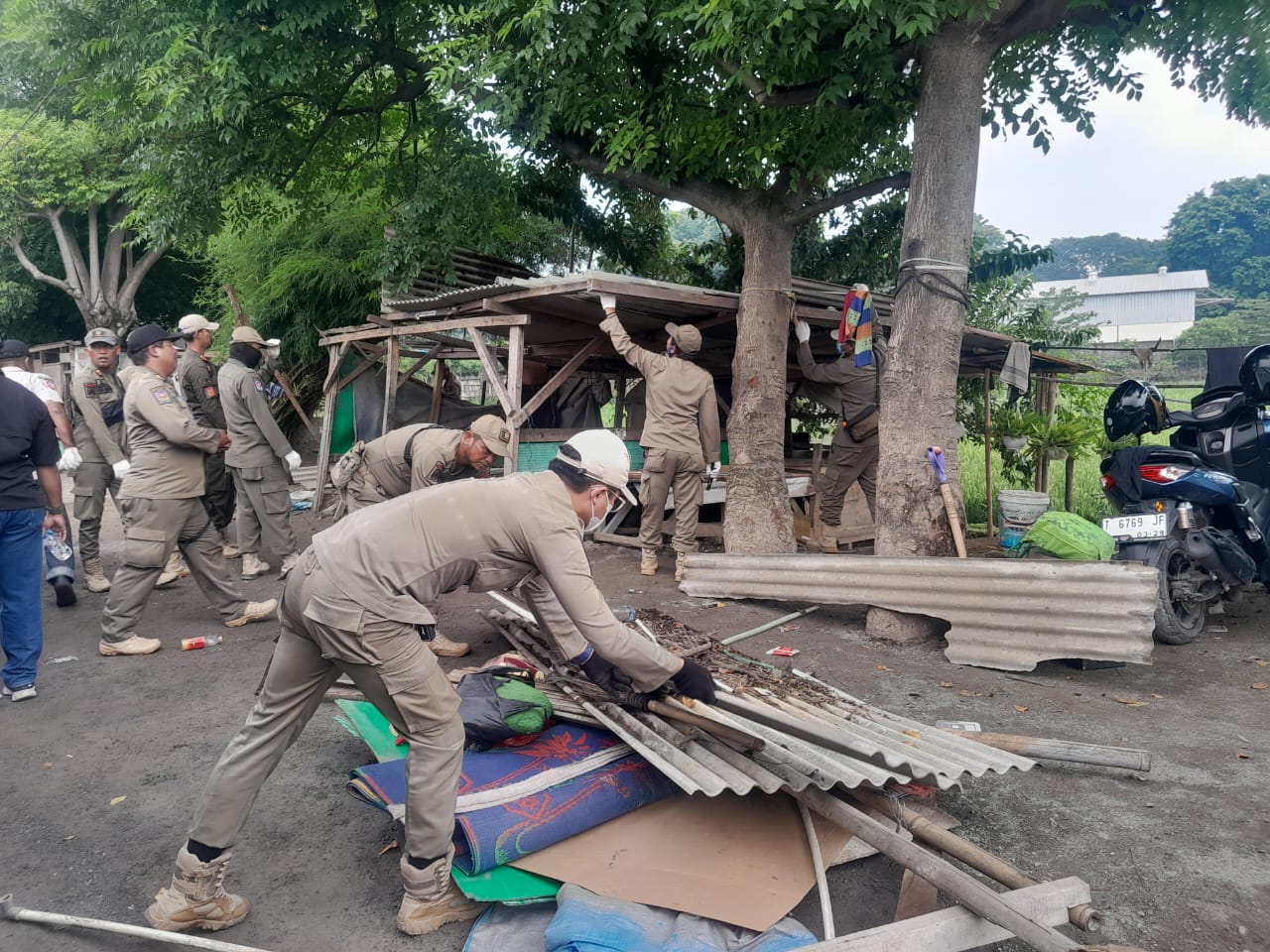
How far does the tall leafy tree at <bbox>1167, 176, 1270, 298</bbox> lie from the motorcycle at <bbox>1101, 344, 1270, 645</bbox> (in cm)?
5724

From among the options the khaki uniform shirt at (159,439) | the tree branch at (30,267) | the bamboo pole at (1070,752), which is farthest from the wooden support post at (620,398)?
the tree branch at (30,267)

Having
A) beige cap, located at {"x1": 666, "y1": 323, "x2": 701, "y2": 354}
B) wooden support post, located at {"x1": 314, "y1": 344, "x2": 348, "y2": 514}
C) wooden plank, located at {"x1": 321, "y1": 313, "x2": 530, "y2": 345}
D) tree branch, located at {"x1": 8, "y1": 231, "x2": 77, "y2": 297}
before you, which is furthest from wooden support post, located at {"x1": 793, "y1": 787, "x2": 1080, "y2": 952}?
tree branch, located at {"x1": 8, "y1": 231, "x2": 77, "y2": 297}

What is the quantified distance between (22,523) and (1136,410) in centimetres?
749

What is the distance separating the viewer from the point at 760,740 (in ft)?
9.30

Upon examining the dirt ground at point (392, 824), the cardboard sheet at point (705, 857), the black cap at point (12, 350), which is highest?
the black cap at point (12, 350)

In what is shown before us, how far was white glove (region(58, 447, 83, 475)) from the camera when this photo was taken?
20.7 feet

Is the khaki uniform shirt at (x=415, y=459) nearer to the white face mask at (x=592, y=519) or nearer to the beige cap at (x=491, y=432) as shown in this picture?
the beige cap at (x=491, y=432)

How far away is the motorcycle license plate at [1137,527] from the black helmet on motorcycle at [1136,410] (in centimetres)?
119

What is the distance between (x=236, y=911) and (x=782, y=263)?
22.5ft

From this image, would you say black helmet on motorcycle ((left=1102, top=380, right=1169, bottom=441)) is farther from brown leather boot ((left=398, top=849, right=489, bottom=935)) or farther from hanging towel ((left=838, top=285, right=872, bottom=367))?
brown leather boot ((left=398, top=849, right=489, bottom=935))

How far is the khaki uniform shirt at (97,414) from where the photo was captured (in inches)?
259

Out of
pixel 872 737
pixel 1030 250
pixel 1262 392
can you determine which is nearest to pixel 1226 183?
pixel 1030 250

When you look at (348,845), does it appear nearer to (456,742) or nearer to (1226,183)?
(456,742)

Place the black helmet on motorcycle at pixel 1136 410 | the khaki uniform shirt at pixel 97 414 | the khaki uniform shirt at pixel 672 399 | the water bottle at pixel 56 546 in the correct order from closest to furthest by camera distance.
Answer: the black helmet on motorcycle at pixel 1136 410
the water bottle at pixel 56 546
the khaki uniform shirt at pixel 97 414
the khaki uniform shirt at pixel 672 399
